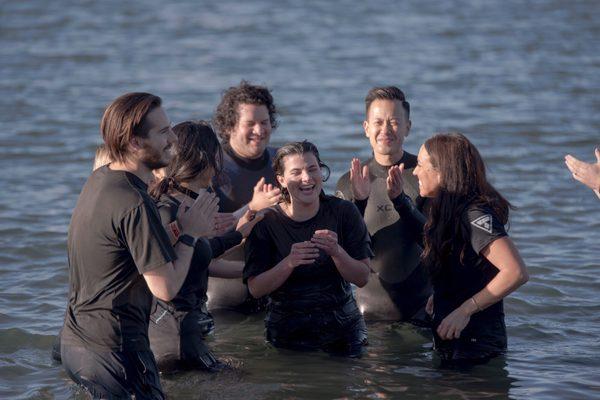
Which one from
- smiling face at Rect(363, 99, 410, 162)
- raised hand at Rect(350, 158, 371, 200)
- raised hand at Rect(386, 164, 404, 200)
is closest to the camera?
raised hand at Rect(386, 164, 404, 200)

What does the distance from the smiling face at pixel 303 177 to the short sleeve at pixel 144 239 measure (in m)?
1.92

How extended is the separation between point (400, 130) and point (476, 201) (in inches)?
70.9

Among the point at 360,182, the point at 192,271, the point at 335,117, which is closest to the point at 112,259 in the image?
the point at 192,271

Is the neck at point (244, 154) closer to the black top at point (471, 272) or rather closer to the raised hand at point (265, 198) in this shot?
the raised hand at point (265, 198)

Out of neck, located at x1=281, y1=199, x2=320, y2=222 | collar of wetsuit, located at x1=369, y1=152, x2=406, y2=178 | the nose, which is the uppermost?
the nose

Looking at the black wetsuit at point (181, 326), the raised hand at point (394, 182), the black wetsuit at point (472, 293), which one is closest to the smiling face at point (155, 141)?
the black wetsuit at point (181, 326)

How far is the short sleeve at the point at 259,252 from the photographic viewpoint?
758 centimetres

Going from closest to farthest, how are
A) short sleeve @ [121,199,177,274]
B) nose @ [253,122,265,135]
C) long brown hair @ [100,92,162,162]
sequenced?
1. short sleeve @ [121,199,177,274]
2. long brown hair @ [100,92,162,162]
3. nose @ [253,122,265,135]

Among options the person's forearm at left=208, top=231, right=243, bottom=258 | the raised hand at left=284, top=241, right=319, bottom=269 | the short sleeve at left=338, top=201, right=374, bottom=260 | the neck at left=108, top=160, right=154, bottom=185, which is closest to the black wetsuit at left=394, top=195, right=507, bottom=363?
the short sleeve at left=338, top=201, right=374, bottom=260

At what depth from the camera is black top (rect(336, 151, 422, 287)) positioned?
870 cm

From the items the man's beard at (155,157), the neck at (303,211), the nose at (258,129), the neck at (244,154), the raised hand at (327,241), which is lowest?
the raised hand at (327,241)

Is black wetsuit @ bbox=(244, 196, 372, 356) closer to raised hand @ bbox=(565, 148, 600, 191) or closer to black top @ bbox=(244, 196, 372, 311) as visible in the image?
black top @ bbox=(244, 196, 372, 311)

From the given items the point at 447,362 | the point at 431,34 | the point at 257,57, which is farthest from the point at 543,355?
the point at 431,34

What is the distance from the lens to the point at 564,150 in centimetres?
1644
